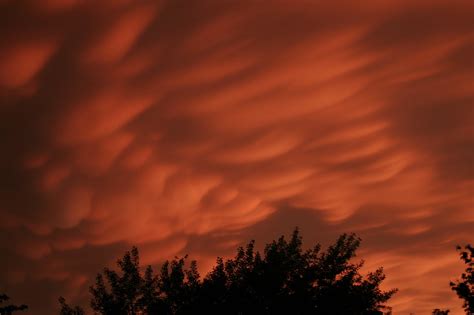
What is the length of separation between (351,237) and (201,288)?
9904 mm

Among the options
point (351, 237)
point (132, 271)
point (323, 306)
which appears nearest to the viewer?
point (323, 306)

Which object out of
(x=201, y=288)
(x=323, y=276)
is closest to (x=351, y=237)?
(x=323, y=276)

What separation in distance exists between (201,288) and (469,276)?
60.9 ft

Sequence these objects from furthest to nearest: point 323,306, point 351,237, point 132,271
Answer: point 132,271
point 351,237
point 323,306

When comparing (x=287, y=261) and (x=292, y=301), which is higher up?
(x=287, y=261)

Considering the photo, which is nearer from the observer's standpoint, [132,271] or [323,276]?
[323,276]

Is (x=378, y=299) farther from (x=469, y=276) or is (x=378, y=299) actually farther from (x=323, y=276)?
(x=469, y=276)

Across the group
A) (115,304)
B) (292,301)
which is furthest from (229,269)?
(115,304)

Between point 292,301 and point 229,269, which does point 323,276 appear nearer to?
point 292,301

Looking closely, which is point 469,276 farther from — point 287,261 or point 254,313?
point 254,313

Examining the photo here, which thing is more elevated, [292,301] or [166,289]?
[166,289]

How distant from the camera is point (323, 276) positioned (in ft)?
111

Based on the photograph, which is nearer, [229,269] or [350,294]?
[350,294]

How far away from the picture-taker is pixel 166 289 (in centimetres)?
3559
